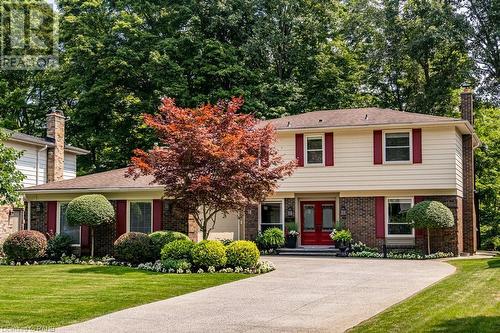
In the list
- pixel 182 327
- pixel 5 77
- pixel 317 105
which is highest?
pixel 5 77

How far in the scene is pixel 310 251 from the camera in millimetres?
26266

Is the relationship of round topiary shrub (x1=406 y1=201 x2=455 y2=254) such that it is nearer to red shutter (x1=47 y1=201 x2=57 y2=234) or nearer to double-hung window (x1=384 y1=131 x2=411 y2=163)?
double-hung window (x1=384 y1=131 x2=411 y2=163)

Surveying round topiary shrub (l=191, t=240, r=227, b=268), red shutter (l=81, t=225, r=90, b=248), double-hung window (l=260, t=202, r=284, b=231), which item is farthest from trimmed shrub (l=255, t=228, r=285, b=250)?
round topiary shrub (l=191, t=240, r=227, b=268)

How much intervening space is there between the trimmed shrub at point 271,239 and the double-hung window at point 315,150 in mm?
3301

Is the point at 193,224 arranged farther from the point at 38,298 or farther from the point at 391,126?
the point at 38,298

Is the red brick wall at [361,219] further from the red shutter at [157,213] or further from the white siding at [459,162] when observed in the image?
the red shutter at [157,213]

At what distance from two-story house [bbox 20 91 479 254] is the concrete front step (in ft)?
2.99

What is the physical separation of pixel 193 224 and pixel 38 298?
10776 millimetres

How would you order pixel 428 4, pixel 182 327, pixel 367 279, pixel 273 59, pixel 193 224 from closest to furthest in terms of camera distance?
1. pixel 182 327
2. pixel 367 279
3. pixel 193 224
4. pixel 428 4
5. pixel 273 59

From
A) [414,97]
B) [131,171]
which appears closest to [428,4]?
[414,97]

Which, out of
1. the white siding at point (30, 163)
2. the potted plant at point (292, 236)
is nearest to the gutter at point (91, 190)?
the white siding at point (30, 163)

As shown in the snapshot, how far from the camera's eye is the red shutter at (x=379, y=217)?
25812 millimetres

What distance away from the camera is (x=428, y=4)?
3656 cm

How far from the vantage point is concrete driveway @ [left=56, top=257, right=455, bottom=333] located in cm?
1069
